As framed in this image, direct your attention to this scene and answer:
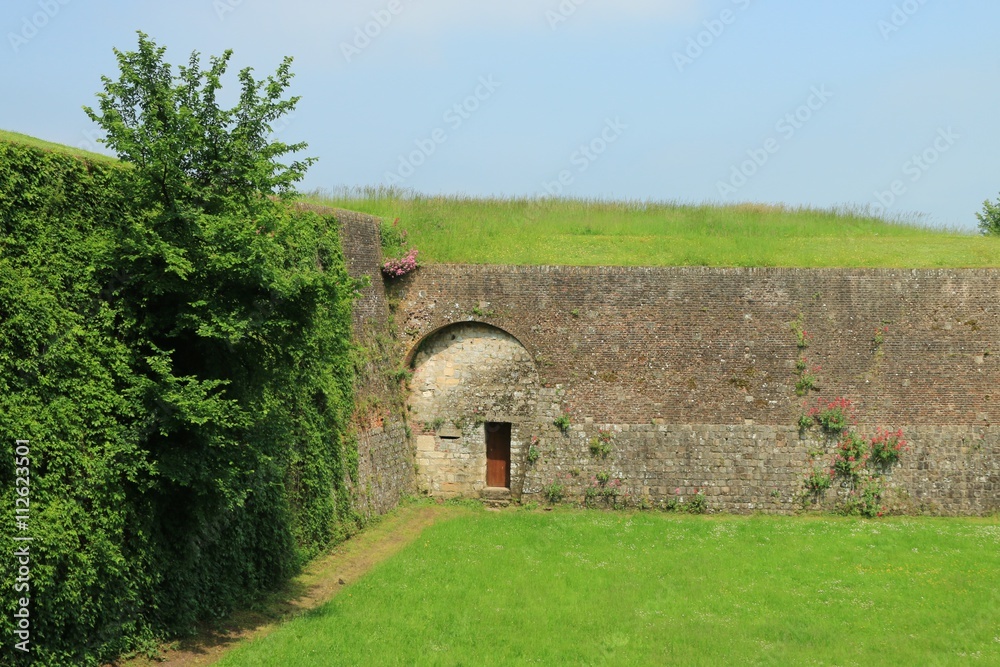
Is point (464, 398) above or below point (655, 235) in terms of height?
below

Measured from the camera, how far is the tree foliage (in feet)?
36.1

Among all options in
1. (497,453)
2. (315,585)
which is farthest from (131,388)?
(497,453)

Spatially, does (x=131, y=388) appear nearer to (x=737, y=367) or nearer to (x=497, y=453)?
(x=497, y=453)

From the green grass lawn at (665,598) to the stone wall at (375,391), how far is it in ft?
6.07

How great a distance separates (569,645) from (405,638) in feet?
7.47

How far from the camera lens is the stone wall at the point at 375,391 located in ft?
67.1

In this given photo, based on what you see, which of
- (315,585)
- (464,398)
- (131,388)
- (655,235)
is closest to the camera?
(131,388)

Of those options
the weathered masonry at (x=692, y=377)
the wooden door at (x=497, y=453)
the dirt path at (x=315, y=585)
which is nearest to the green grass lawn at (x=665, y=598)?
the dirt path at (x=315, y=585)

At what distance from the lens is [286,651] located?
12.6 metres

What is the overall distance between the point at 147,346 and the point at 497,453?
38.5 feet

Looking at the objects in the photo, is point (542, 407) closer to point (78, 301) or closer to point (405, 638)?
point (405, 638)

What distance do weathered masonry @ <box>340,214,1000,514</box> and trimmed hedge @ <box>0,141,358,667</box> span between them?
8.40 meters

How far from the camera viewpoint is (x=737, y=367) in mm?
22328

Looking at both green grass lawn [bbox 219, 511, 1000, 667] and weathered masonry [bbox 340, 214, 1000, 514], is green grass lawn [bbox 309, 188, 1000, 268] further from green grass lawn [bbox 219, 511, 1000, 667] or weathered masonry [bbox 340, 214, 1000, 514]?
green grass lawn [bbox 219, 511, 1000, 667]
